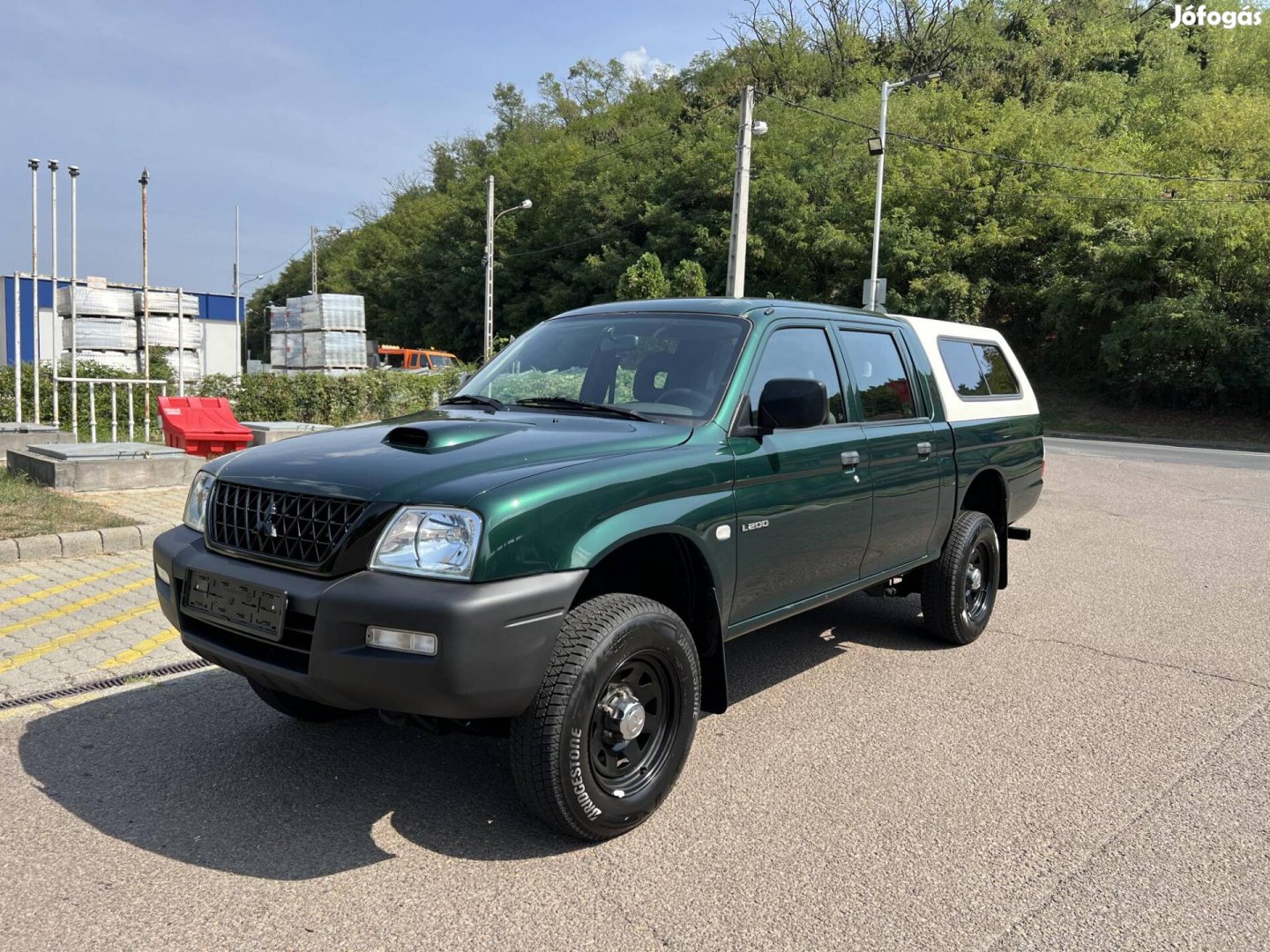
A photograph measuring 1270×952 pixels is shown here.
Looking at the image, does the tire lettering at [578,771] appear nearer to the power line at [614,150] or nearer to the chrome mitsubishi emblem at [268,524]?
the chrome mitsubishi emblem at [268,524]

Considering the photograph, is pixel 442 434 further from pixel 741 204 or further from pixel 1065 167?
pixel 1065 167

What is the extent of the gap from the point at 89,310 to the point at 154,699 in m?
13.9

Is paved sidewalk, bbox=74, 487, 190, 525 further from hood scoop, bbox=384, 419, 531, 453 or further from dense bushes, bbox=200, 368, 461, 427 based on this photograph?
dense bushes, bbox=200, 368, 461, 427

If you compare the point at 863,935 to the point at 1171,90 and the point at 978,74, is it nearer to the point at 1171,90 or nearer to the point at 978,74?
the point at 1171,90

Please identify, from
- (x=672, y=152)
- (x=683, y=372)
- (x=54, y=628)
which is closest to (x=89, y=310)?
(x=54, y=628)

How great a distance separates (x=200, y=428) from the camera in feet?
40.5

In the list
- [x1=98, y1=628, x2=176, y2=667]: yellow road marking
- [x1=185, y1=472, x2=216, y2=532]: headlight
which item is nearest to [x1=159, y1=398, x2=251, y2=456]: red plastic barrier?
[x1=98, y1=628, x2=176, y2=667]: yellow road marking

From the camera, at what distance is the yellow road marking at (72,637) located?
504 cm

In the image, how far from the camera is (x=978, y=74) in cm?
4862

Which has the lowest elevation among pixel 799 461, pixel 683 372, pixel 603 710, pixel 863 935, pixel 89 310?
pixel 863 935

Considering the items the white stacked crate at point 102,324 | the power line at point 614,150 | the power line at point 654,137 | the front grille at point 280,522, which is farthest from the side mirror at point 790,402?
the power line at point 654,137

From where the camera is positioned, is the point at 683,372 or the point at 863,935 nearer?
the point at 863,935

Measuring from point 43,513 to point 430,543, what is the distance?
22.2 ft

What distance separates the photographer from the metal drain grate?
14.8ft
